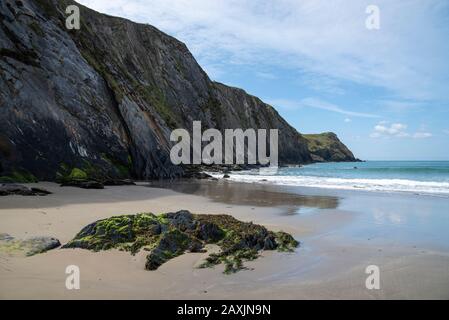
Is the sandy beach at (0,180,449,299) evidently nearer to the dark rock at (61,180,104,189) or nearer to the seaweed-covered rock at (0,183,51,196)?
the seaweed-covered rock at (0,183,51,196)

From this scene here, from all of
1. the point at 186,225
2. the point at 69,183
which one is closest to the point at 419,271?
the point at 186,225

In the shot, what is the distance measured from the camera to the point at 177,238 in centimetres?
742

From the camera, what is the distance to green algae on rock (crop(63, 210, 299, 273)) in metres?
6.95

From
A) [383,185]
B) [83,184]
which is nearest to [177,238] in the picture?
[83,184]

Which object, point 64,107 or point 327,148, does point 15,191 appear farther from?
point 327,148

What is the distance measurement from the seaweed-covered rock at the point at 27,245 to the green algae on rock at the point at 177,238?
1.02 ft

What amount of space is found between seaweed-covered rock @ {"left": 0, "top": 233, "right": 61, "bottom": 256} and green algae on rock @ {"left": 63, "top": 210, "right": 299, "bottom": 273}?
0.31 meters

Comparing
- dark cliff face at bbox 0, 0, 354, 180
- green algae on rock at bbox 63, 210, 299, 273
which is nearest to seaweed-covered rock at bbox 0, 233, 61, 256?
green algae on rock at bbox 63, 210, 299, 273

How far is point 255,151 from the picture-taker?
89.9m

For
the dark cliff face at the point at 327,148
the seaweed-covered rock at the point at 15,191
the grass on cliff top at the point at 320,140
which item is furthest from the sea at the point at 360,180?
the grass on cliff top at the point at 320,140

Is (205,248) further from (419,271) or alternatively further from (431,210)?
(431,210)

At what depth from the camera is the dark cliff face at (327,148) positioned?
453 ft

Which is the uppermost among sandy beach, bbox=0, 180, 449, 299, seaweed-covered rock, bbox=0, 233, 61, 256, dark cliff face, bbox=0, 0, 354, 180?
dark cliff face, bbox=0, 0, 354, 180

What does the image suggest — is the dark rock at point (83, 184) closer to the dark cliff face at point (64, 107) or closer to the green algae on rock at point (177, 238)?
the dark cliff face at point (64, 107)
